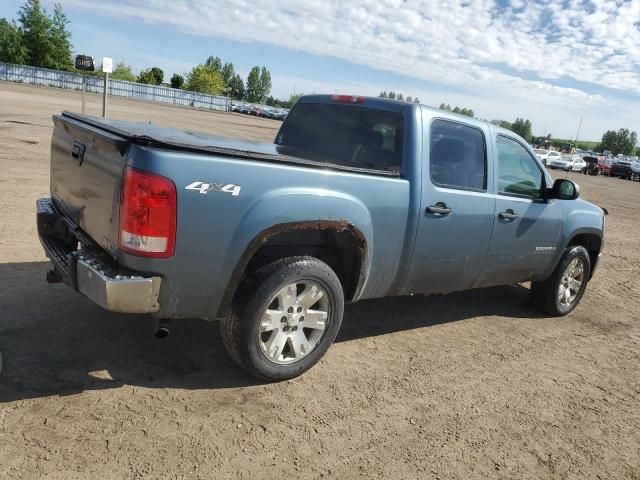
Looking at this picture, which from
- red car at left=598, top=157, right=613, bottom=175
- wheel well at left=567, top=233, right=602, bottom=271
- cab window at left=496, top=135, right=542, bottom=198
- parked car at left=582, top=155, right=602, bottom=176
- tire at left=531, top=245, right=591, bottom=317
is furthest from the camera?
red car at left=598, top=157, right=613, bottom=175

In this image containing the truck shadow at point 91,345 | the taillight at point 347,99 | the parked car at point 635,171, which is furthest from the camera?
the parked car at point 635,171

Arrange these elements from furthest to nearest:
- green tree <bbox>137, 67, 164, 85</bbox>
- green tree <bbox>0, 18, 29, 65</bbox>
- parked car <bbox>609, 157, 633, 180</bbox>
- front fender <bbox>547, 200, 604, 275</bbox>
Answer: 1. green tree <bbox>137, 67, 164, 85</bbox>
2. green tree <bbox>0, 18, 29, 65</bbox>
3. parked car <bbox>609, 157, 633, 180</bbox>
4. front fender <bbox>547, 200, 604, 275</bbox>

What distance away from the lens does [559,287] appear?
5809 mm

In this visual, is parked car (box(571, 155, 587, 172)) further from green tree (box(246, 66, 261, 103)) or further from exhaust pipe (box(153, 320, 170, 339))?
green tree (box(246, 66, 261, 103))

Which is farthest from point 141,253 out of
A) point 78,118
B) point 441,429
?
point 441,429

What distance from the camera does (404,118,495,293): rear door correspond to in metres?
4.16

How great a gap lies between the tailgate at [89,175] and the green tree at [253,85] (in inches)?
5379

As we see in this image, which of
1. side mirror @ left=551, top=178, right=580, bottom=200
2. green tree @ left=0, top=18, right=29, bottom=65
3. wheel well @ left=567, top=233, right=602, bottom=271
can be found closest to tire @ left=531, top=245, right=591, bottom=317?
wheel well @ left=567, top=233, right=602, bottom=271

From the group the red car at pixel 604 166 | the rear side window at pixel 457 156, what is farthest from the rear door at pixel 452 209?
the red car at pixel 604 166

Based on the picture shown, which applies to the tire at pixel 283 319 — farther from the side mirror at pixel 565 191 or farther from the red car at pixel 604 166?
the red car at pixel 604 166

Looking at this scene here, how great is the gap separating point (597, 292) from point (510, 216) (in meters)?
3.28

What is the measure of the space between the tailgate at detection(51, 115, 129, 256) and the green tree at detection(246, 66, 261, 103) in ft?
448

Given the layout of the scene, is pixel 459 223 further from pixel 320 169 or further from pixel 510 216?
pixel 320 169

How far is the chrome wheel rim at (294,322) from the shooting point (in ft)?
11.6
